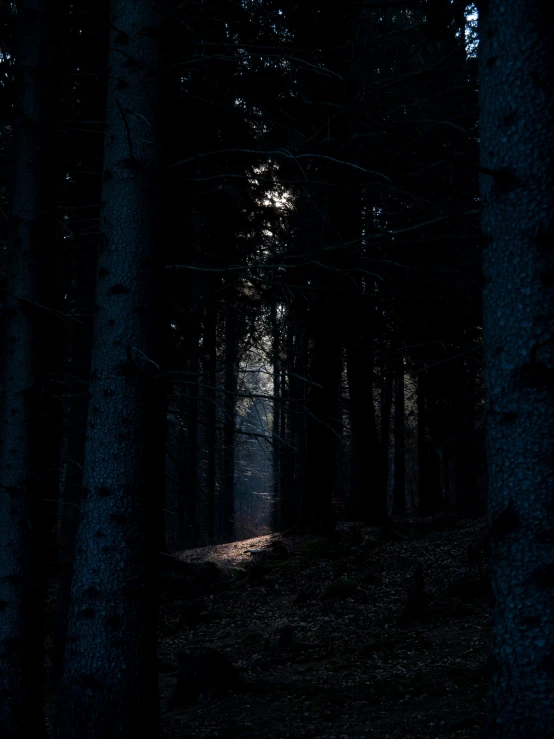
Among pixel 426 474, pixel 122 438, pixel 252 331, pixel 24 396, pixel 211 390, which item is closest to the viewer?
pixel 122 438

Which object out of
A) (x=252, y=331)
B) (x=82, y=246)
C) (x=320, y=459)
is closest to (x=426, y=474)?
(x=320, y=459)

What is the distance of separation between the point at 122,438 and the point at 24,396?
1.56 metres

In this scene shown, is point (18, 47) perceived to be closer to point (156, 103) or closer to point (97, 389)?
point (156, 103)

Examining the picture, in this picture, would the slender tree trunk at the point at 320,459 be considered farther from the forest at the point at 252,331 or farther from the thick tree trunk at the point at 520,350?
the thick tree trunk at the point at 520,350

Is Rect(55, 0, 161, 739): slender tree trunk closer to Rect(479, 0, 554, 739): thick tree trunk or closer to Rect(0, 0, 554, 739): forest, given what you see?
Rect(0, 0, 554, 739): forest

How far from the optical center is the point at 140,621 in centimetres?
542

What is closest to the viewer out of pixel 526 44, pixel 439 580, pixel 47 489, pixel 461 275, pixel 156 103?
pixel 526 44

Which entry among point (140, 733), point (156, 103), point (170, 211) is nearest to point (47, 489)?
point (140, 733)

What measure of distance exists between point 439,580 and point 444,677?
4506 millimetres

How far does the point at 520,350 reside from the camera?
12.3 feet

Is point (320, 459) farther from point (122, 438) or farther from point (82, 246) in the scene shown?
point (122, 438)

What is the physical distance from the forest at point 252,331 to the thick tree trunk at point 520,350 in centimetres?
1

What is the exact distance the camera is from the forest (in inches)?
150

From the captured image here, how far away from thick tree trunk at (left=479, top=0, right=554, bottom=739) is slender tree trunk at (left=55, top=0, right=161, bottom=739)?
110 inches
